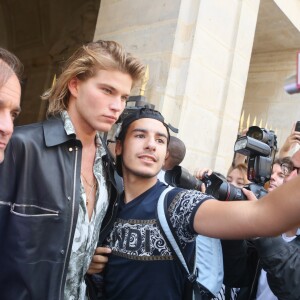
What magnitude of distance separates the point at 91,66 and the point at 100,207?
568 millimetres

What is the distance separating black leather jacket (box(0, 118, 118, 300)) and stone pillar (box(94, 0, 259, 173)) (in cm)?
215

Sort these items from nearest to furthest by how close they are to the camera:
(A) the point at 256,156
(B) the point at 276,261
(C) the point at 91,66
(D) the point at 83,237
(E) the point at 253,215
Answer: (E) the point at 253,215
(D) the point at 83,237
(C) the point at 91,66
(B) the point at 276,261
(A) the point at 256,156

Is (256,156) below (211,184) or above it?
above

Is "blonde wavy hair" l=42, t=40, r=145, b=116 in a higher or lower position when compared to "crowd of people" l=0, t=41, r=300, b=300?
higher

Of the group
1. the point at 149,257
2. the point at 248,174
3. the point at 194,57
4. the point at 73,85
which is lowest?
the point at 149,257

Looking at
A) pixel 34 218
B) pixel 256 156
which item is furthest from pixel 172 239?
pixel 256 156

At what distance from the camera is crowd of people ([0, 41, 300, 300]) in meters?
1.24

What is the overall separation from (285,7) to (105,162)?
4.67m

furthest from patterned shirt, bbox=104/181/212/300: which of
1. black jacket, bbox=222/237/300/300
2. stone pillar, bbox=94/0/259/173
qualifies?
stone pillar, bbox=94/0/259/173

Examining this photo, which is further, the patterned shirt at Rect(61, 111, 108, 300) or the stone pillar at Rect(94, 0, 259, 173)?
the stone pillar at Rect(94, 0, 259, 173)

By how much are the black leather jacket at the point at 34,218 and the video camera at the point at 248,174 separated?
21.5 inches

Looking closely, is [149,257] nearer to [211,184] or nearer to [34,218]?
[34,218]

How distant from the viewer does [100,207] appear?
150cm

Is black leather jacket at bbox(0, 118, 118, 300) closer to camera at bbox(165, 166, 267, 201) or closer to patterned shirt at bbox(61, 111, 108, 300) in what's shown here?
patterned shirt at bbox(61, 111, 108, 300)
